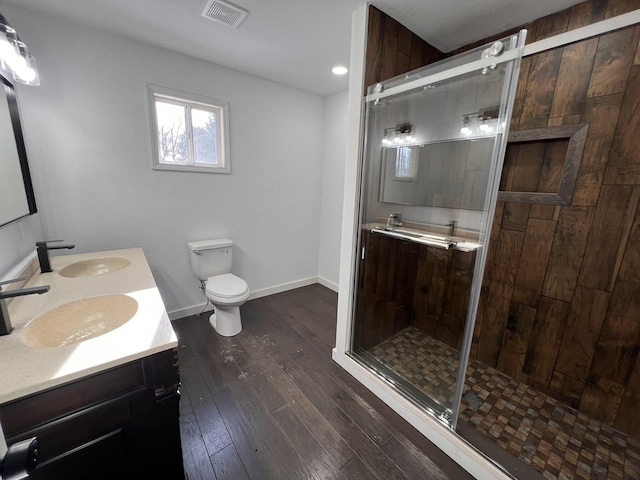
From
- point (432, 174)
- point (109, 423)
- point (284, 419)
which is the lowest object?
point (284, 419)

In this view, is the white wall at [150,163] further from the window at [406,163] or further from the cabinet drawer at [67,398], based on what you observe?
the cabinet drawer at [67,398]

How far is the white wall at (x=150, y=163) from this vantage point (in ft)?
5.95

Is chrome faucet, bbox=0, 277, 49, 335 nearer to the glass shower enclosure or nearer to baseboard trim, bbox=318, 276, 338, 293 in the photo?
the glass shower enclosure

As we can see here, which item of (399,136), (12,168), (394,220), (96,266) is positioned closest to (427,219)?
(394,220)

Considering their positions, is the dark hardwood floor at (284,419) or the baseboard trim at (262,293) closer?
the dark hardwood floor at (284,419)

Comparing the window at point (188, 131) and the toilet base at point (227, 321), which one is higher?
the window at point (188, 131)

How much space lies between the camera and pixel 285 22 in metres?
1.73

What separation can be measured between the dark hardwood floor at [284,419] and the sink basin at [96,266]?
85 centimetres

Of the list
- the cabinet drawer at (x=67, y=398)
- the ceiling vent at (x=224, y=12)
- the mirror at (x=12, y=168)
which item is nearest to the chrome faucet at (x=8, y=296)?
the cabinet drawer at (x=67, y=398)

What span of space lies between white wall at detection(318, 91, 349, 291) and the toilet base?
4.57ft

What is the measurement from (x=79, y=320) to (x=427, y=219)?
225 centimetres

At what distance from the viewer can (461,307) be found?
204 cm

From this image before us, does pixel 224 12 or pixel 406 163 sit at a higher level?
pixel 224 12

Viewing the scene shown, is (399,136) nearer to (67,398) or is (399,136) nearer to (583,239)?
(583,239)
